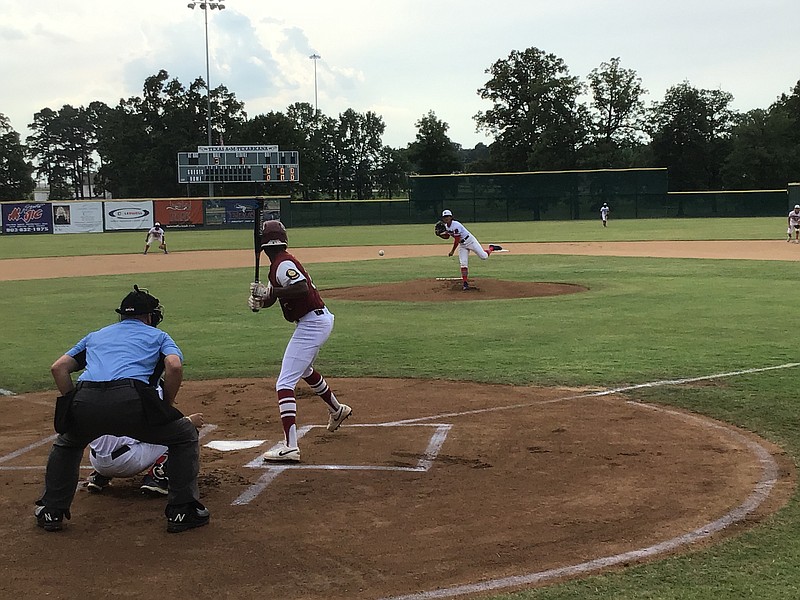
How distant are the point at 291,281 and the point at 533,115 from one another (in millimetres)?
93713

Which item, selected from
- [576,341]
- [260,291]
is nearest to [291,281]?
[260,291]

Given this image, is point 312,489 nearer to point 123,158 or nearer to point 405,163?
point 123,158

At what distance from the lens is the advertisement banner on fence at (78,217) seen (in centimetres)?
6359

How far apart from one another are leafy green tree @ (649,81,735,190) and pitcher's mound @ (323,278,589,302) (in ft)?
257

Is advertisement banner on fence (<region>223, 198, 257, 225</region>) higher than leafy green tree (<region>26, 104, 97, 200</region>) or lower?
lower

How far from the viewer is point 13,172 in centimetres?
10050

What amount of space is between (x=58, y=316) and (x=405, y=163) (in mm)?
111107

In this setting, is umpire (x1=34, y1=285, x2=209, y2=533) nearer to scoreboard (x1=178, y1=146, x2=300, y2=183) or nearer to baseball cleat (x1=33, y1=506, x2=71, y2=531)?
baseball cleat (x1=33, y1=506, x2=71, y2=531)

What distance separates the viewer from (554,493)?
20.7 feet

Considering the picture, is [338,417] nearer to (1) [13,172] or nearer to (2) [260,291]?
(2) [260,291]

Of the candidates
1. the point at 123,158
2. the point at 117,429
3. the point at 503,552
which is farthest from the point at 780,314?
the point at 123,158

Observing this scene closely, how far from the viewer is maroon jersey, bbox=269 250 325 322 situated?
723 cm

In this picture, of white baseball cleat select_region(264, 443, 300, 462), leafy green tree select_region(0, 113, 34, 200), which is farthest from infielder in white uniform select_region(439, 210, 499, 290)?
leafy green tree select_region(0, 113, 34, 200)

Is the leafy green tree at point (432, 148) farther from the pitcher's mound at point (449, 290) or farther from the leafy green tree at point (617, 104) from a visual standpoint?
the pitcher's mound at point (449, 290)
